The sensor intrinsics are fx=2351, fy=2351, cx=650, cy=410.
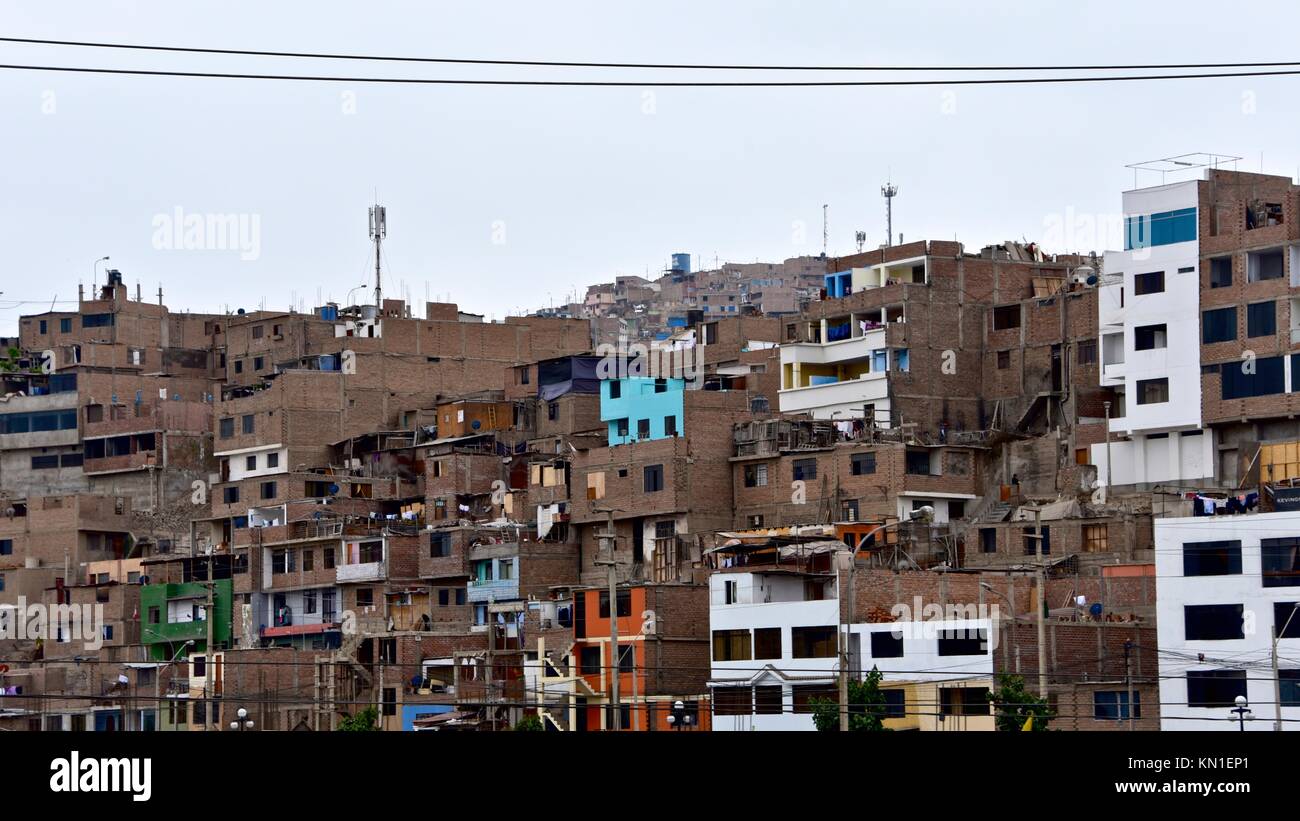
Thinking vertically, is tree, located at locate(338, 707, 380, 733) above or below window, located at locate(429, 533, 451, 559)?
below

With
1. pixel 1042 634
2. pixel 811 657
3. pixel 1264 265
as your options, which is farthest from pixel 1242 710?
pixel 1264 265

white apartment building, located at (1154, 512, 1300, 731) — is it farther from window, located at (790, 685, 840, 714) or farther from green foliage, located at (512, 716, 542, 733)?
green foliage, located at (512, 716, 542, 733)

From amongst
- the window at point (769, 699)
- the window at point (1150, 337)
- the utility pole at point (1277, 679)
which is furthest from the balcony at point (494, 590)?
the utility pole at point (1277, 679)

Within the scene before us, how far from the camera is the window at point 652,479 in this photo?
71.7m

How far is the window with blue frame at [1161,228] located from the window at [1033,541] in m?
9.03

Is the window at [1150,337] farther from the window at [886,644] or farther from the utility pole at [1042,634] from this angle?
the window at [886,644]

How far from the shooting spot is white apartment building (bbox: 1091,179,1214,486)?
65.1 m


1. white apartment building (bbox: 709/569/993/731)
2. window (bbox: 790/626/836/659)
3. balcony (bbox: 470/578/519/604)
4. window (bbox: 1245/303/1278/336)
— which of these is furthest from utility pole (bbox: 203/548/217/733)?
window (bbox: 1245/303/1278/336)

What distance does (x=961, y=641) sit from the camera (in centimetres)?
5522

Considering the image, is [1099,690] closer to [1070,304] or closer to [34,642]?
[1070,304]

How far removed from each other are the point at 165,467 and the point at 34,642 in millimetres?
9443

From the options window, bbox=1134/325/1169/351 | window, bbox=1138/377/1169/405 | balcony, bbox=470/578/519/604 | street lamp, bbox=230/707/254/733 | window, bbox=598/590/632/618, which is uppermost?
window, bbox=1134/325/1169/351

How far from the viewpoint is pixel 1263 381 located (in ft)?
207

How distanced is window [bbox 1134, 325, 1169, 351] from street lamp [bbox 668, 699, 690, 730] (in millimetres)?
17280
